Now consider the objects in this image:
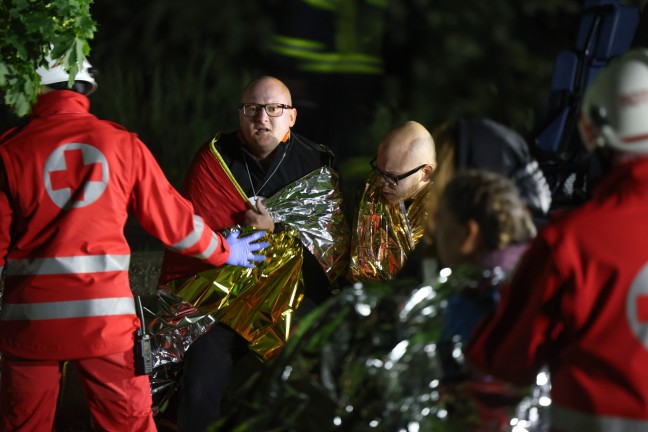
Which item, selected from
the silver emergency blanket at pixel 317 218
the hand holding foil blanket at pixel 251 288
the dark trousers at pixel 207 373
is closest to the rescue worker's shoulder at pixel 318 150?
the silver emergency blanket at pixel 317 218

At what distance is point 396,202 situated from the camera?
4.24 metres

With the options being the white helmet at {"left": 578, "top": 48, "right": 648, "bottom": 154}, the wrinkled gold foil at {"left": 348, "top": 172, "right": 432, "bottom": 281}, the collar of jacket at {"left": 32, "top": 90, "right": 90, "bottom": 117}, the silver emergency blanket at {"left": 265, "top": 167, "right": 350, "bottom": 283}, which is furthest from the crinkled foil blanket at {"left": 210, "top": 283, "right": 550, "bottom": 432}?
the silver emergency blanket at {"left": 265, "top": 167, "right": 350, "bottom": 283}

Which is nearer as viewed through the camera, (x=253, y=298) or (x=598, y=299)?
(x=598, y=299)

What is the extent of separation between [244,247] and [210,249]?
16.0 inches

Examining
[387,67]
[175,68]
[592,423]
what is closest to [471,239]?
[592,423]

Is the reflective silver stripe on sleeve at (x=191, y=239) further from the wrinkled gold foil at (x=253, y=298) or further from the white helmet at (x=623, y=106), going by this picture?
the white helmet at (x=623, y=106)

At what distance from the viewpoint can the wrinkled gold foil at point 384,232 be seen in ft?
13.8

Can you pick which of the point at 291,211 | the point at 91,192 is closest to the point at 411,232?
the point at 291,211

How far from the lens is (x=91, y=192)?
3400 mm

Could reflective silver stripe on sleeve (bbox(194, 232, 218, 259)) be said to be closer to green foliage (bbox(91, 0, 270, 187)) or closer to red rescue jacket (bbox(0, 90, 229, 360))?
red rescue jacket (bbox(0, 90, 229, 360))

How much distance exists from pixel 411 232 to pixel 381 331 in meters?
1.73

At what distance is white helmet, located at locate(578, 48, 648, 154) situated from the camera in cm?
231

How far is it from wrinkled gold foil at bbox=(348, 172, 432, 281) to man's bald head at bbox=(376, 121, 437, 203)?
42mm

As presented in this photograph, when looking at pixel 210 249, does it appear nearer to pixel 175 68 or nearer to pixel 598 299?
pixel 598 299
